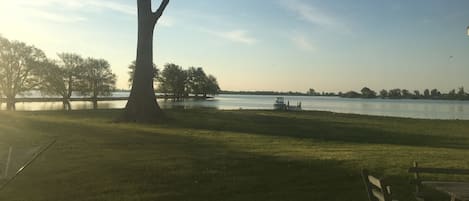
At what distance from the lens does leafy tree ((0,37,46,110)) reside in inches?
2598

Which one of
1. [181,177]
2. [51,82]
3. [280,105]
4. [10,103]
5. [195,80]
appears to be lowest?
[181,177]

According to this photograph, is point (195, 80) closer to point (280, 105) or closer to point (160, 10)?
point (280, 105)

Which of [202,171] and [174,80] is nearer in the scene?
[202,171]

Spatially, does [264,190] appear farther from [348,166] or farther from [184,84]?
[184,84]

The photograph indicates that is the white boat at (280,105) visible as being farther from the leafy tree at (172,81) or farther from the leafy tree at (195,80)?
the leafy tree at (195,80)

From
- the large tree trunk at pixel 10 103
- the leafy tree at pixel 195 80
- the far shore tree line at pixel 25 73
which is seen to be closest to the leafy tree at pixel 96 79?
the far shore tree line at pixel 25 73

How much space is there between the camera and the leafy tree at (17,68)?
217 ft

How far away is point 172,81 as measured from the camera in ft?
433

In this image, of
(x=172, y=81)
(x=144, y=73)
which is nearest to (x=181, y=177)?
(x=144, y=73)

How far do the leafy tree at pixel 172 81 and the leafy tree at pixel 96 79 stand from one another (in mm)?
32625

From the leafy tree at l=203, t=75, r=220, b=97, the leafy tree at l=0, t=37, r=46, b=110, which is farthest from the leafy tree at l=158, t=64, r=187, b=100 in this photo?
the leafy tree at l=0, t=37, r=46, b=110

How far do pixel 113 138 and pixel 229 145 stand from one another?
4.85 m

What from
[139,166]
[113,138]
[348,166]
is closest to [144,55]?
[113,138]

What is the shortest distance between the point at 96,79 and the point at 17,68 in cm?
2847
